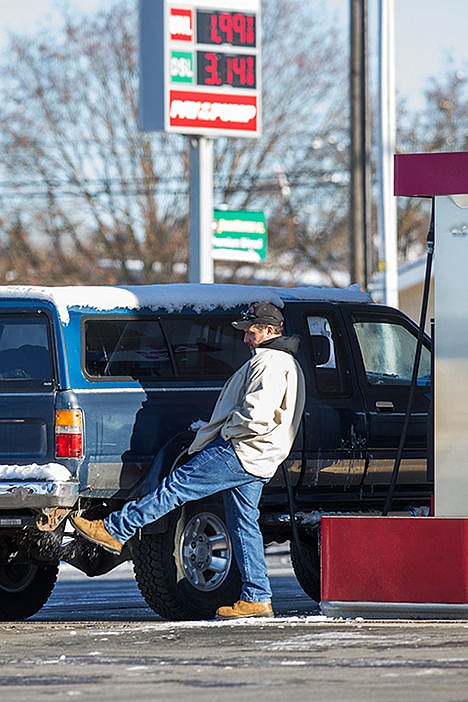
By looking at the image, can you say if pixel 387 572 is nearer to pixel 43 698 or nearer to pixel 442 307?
pixel 442 307

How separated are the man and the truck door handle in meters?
1.22

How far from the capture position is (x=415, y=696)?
706cm

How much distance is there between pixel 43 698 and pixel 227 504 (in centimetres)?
319

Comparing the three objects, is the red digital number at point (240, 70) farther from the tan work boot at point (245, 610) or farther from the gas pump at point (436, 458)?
the tan work boot at point (245, 610)

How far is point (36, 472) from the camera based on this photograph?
33.1 feet

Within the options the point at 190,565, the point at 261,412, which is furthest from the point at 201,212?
the point at 261,412

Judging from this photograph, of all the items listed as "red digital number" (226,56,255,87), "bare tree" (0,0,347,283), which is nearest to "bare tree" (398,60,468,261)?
"bare tree" (0,0,347,283)

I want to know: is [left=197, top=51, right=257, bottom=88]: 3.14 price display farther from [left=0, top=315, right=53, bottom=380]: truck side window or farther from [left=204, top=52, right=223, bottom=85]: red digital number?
[left=0, top=315, right=53, bottom=380]: truck side window

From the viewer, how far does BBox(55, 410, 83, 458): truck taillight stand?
10.1 metres

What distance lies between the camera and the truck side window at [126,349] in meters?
10.5

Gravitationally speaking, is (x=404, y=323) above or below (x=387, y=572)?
above

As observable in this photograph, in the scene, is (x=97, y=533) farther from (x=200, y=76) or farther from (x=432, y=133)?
(x=432, y=133)

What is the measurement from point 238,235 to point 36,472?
8.07m

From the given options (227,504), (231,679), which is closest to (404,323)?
(227,504)
